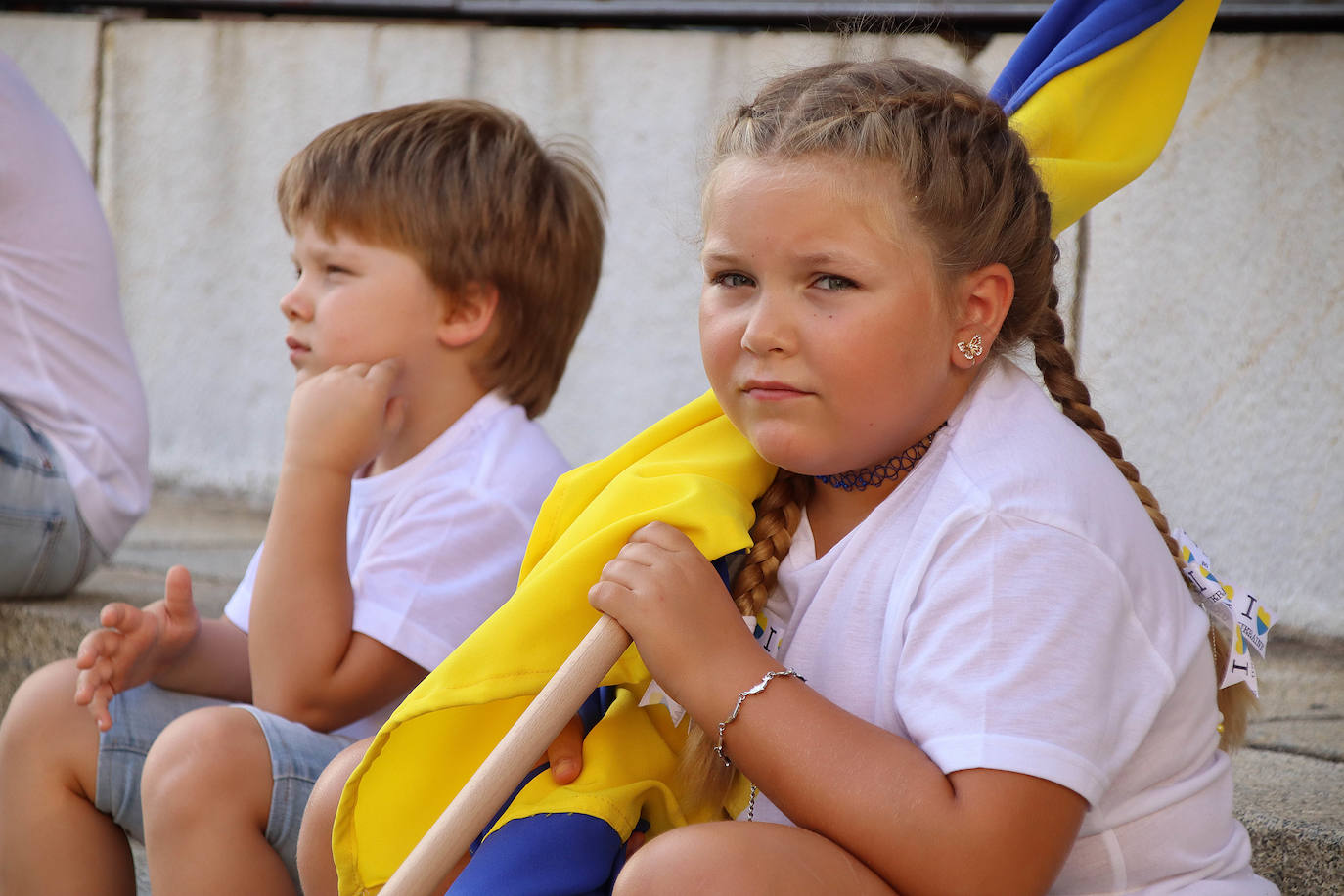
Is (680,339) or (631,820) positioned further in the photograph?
(680,339)

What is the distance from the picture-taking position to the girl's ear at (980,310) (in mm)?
1330

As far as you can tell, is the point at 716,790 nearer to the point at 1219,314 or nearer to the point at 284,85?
the point at 1219,314

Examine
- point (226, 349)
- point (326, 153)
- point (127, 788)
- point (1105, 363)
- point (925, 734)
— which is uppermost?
point (326, 153)

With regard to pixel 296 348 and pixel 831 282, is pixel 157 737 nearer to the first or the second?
pixel 296 348

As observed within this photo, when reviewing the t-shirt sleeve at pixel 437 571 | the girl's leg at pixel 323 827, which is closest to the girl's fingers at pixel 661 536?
the girl's leg at pixel 323 827

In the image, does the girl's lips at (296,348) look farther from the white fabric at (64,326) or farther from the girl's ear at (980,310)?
the girl's ear at (980,310)

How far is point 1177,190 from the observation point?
270 cm

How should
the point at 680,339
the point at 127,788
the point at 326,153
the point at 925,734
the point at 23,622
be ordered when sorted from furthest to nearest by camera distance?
1. the point at 680,339
2. the point at 23,622
3. the point at 326,153
4. the point at 127,788
5. the point at 925,734

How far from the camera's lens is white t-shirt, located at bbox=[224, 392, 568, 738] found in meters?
1.74

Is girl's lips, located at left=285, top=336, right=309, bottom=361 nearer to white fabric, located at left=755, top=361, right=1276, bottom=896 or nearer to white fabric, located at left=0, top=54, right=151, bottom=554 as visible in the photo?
white fabric, located at left=0, top=54, right=151, bottom=554

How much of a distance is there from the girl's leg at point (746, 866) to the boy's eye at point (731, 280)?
0.50m

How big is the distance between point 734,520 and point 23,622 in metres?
1.63

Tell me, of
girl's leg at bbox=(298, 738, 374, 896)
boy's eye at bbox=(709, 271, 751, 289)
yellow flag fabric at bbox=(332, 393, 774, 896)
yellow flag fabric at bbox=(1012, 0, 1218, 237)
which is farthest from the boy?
yellow flag fabric at bbox=(1012, 0, 1218, 237)

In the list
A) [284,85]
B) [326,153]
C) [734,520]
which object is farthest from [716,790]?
[284,85]
